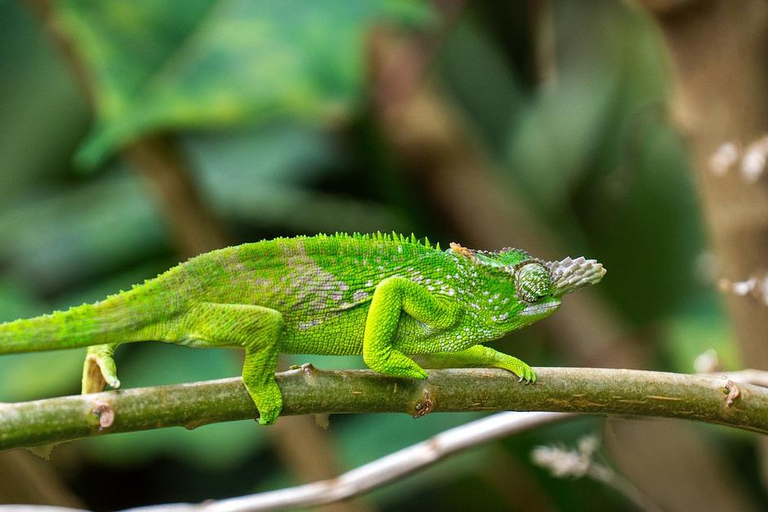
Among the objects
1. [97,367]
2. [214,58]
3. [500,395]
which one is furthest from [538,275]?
[214,58]

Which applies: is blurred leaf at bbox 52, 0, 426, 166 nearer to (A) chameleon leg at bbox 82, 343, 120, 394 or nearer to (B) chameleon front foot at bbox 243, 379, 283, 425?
(A) chameleon leg at bbox 82, 343, 120, 394

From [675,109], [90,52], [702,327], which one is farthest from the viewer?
[702,327]

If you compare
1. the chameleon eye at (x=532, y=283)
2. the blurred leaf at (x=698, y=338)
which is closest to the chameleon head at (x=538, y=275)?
the chameleon eye at (x=532, y=283)

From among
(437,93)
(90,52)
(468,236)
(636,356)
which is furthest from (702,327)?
(90,52)

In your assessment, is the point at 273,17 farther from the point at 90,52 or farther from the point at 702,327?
the point at 702,327

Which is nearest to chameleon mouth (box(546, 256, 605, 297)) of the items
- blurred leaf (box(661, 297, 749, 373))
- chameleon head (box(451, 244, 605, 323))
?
chameleon head (box(451, 244, 605, 323))

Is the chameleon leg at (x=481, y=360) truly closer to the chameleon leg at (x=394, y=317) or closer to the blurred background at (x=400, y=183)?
the chameleon leg at (x=394, y=317)
